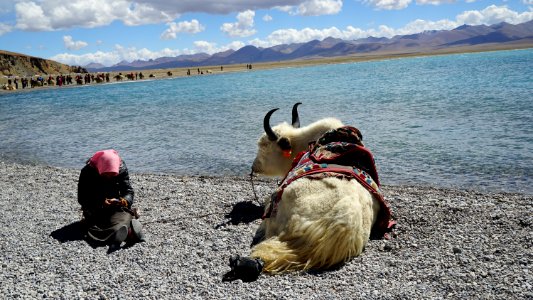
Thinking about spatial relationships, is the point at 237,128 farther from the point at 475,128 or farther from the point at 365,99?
the point at 365,99

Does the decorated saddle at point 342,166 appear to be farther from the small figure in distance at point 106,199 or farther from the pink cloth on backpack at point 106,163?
the pink cloth on backpack at point 106,163

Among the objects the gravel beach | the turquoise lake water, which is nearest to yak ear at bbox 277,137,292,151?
the gravel beach

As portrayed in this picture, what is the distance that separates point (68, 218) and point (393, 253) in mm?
4338

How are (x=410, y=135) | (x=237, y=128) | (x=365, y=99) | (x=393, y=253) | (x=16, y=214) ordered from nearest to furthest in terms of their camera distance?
(x=393, y=253), (x=16, y=214), (x=410, y=135), (x=237, y=128), (x=365, y=99)

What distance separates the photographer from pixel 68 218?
630 cm

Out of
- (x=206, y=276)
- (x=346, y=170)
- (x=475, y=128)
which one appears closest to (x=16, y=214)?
(x=206, y=276)

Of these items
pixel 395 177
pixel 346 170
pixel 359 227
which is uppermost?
pixel 346 170

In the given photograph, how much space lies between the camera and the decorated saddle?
4.57 m

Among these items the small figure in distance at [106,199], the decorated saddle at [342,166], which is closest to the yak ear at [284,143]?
the decorated saddle at [342,166]

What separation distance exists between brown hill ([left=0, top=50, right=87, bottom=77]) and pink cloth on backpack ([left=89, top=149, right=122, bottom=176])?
81.0m

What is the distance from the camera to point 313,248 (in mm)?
3980

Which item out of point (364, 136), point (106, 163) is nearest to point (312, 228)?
point (106, 163)

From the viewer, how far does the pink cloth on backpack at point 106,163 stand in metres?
5.34

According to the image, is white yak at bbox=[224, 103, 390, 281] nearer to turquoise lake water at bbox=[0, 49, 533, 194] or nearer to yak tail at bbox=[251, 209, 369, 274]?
yak tail at bbox=[251, 209, 369, 274]
